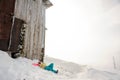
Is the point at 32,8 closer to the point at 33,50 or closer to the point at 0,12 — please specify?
the point at 33,50

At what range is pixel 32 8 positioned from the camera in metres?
10.8

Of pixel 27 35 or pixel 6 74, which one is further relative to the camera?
pixel 27 35

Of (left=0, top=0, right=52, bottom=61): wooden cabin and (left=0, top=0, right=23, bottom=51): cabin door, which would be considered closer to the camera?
(left=0, top=0, right=23, bottom=51): cabin door

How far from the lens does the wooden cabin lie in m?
7.10

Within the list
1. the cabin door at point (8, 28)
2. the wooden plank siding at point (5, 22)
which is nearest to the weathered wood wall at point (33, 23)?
the cabin door at point (8, 28)

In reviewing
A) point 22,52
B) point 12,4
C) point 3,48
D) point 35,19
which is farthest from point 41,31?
point 3,48

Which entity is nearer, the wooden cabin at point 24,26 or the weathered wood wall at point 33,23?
the wooden cabin at point 24,26

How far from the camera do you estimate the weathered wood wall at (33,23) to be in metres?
9.40

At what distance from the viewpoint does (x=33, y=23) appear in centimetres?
1070

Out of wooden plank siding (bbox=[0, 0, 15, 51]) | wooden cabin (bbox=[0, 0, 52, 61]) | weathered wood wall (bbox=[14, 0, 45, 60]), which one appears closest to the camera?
wooden plank siding (bbox=[0, 0, 15, 51])

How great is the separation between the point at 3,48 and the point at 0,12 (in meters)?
1.70

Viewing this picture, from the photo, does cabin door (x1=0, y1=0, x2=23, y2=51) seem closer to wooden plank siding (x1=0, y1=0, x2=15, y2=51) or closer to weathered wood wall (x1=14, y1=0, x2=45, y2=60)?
wooden plank siding (x1=0, y1=0, x2=15, y2=51)

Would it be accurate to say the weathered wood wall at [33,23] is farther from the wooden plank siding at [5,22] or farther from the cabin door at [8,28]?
the wooden plank siding at [5,22]

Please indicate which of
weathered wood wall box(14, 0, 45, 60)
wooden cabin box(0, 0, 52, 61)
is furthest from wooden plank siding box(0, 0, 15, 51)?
weathered wood wall box(14, 0, 45, 60)
